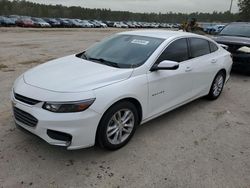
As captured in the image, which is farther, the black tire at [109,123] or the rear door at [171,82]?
the rear door at [171,82]

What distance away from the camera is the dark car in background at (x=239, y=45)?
7454 millimetres

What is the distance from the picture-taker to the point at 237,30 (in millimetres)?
8703

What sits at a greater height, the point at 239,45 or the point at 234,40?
the point at 234,40

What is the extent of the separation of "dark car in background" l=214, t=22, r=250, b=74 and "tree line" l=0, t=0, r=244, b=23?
6000cm

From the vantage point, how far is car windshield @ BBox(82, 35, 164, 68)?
372 centimetres

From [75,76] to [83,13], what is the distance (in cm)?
8860

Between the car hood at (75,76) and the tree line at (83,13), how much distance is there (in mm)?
66454

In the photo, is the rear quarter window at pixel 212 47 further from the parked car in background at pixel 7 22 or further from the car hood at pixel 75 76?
the parked car in background at pixel 7 22

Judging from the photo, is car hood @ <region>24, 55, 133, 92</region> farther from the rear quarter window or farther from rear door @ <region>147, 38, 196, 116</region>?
the rear quarter window

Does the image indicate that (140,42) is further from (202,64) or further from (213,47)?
(213,47)

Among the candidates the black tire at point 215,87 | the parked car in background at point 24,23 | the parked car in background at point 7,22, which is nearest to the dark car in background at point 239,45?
the black tire at point 215,87

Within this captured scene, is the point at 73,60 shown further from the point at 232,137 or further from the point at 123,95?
the point at 232,137

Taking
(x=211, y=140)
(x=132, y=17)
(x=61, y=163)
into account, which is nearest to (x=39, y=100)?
(x=61, y=163)

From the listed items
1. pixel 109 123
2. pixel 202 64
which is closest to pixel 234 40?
pixel 202 64
